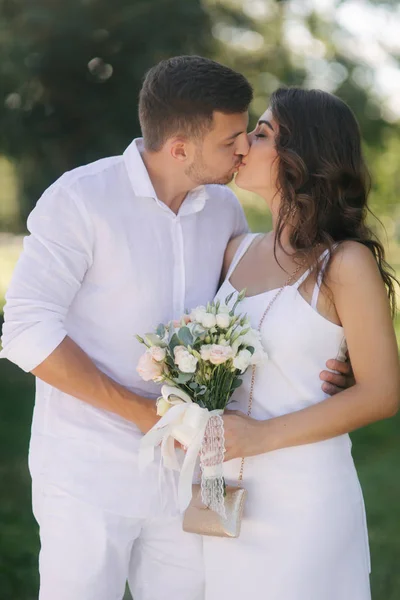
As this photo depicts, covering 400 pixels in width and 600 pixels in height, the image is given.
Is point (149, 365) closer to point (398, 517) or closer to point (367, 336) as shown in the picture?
point (367, 336)

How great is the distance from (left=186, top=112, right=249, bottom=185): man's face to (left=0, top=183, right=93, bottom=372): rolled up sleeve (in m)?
0.47

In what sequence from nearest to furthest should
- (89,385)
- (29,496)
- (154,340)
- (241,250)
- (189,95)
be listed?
(154,340), (89,385), (189,95), (241,250), (29,496)

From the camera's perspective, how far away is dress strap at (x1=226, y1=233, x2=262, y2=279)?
10.7ft

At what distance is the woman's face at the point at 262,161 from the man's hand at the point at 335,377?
0.65 meters

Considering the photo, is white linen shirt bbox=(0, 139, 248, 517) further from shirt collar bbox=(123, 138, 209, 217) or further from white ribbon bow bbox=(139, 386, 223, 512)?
white ribbon bow bbox=(139, 386, 223, 512)

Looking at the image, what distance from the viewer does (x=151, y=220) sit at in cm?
307

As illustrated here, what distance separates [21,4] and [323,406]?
13.6ft

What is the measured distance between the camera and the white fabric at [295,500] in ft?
9.57

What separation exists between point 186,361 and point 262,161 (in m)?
0.86

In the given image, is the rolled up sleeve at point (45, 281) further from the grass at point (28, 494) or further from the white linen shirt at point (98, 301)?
the grass at point (28, 494)

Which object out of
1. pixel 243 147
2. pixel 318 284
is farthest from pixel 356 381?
pixel 243 147

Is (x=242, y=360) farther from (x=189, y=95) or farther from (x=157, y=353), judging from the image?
(x=189, y=95)

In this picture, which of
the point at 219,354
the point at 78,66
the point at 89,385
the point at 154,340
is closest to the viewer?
the point at 219,354

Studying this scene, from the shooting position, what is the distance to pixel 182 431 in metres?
2.76
